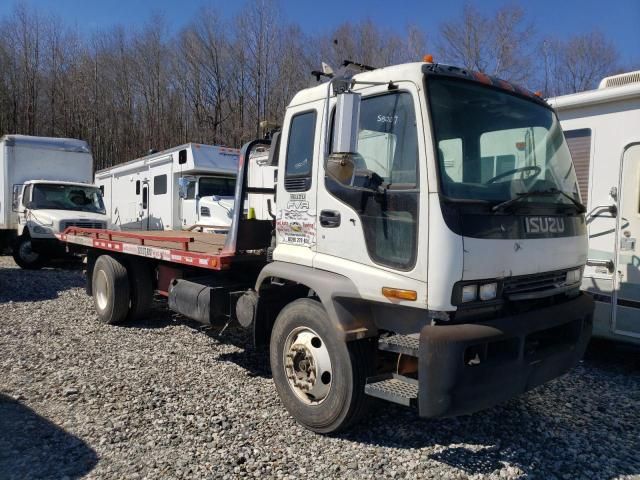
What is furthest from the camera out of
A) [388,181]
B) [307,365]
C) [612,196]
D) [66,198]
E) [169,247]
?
[66,198]

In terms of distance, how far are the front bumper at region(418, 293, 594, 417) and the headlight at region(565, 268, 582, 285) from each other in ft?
0.86

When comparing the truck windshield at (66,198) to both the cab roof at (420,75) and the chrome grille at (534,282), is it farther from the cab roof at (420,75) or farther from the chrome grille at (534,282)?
the chrome grille at (534,282)

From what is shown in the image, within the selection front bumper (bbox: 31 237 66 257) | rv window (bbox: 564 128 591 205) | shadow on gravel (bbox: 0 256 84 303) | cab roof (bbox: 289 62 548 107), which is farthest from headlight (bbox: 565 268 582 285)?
front bumper (bbox: 31 237 66 257)

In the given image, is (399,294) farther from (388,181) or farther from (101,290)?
(101,290)

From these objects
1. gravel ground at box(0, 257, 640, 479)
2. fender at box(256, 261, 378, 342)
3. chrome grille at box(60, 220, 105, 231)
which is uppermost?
chrome grille at box(60, 220, 105, 231)

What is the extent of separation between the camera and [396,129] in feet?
11.6

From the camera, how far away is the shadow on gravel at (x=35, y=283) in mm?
9375

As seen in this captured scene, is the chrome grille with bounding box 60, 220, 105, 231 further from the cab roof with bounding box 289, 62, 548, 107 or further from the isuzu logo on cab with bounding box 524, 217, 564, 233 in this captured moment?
the isuzu logo on cab with bounding box 524, 217, 564, 233

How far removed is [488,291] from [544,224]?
0.71m

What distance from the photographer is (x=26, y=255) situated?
1357cm

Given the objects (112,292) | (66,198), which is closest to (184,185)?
(66,198)

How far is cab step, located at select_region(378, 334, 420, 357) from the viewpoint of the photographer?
336cm

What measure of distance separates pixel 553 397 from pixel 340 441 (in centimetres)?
215

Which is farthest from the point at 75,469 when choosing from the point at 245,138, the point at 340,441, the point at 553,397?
the point at 245,138
